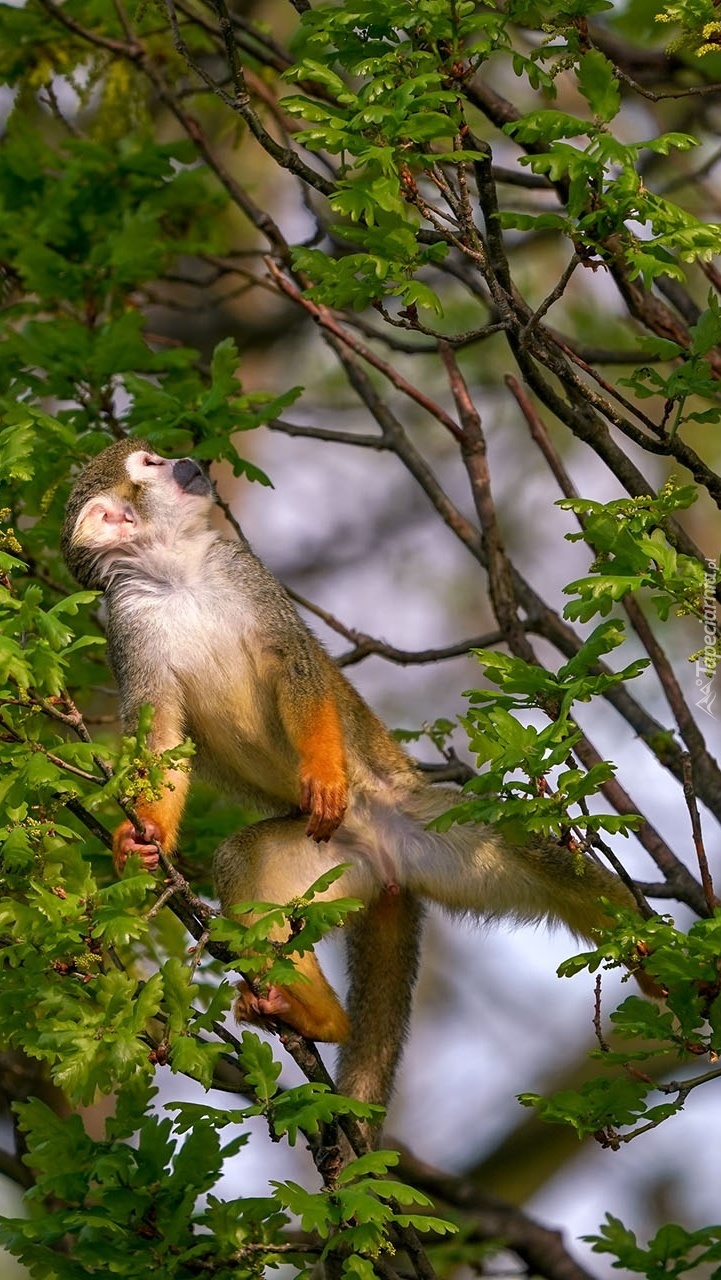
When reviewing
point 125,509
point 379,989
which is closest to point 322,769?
point 379,989

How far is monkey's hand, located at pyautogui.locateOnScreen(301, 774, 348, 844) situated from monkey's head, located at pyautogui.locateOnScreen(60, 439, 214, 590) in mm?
909

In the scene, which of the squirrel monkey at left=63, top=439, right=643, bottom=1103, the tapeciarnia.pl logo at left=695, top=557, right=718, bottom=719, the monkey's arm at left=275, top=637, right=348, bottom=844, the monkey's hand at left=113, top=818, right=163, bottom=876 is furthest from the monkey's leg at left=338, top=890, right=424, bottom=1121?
the tapeciarnia.pl logo at left=695, top=557, right=718, bottom=719

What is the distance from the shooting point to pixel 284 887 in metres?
3.90

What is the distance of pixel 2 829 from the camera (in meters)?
2.71

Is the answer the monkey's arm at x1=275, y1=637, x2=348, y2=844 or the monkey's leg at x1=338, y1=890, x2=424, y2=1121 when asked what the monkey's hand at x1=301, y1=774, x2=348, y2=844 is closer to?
the monkey's arm at x1=275, y1=637, x2=348, y2=844

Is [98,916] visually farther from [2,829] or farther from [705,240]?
[705,240]

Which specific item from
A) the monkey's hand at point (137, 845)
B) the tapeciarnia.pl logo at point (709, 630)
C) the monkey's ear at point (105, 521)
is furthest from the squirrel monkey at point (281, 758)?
the tapeciarnia.pl logo at point (709, 630)

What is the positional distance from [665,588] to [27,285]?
2.93 metres

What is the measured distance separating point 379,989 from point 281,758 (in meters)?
0.66

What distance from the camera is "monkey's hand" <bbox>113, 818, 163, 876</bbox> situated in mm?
3092

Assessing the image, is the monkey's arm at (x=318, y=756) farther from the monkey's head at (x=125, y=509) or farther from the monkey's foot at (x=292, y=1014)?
the monkey's head at (x=125, y=509)

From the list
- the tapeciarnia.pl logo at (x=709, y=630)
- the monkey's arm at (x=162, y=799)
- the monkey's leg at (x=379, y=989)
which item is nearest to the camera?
the tapeciarnia.pl logo at (x=709, y=630)

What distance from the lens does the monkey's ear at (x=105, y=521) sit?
13.7 ft

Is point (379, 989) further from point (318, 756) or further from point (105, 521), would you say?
point (105, 521)
